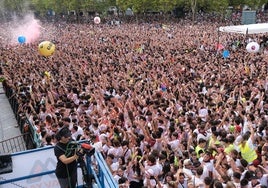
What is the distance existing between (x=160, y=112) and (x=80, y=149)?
12.3 feet

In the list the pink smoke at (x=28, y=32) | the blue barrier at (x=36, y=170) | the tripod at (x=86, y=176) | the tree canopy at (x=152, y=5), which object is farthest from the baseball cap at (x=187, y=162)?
the tree canopy at (x=152, y=5)

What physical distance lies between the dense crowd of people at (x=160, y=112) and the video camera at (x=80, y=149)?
1.21m

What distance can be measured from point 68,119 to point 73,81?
4.25 meters

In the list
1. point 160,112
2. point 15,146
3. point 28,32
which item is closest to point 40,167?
point 160,112

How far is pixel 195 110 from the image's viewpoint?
833 cm

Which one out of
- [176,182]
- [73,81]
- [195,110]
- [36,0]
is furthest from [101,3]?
[176,182]

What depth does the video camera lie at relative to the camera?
4.36 m

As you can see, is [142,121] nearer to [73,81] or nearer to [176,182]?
[176,182]

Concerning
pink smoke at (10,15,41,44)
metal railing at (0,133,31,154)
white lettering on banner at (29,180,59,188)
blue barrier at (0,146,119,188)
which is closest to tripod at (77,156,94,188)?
blue barrier at (0,146,119,188)

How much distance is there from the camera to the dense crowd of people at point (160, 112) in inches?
215

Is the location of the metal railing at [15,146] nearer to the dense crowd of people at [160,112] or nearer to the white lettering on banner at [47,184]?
the dense crowd of people at [160,112]

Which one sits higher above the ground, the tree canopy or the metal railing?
the tree canopy

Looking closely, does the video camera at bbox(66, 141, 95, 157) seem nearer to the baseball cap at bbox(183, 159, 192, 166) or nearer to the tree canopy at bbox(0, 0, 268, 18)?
the baseball cap at bbox(183, 159, 192, 166)

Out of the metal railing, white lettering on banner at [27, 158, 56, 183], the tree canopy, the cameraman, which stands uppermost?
the cameraman
